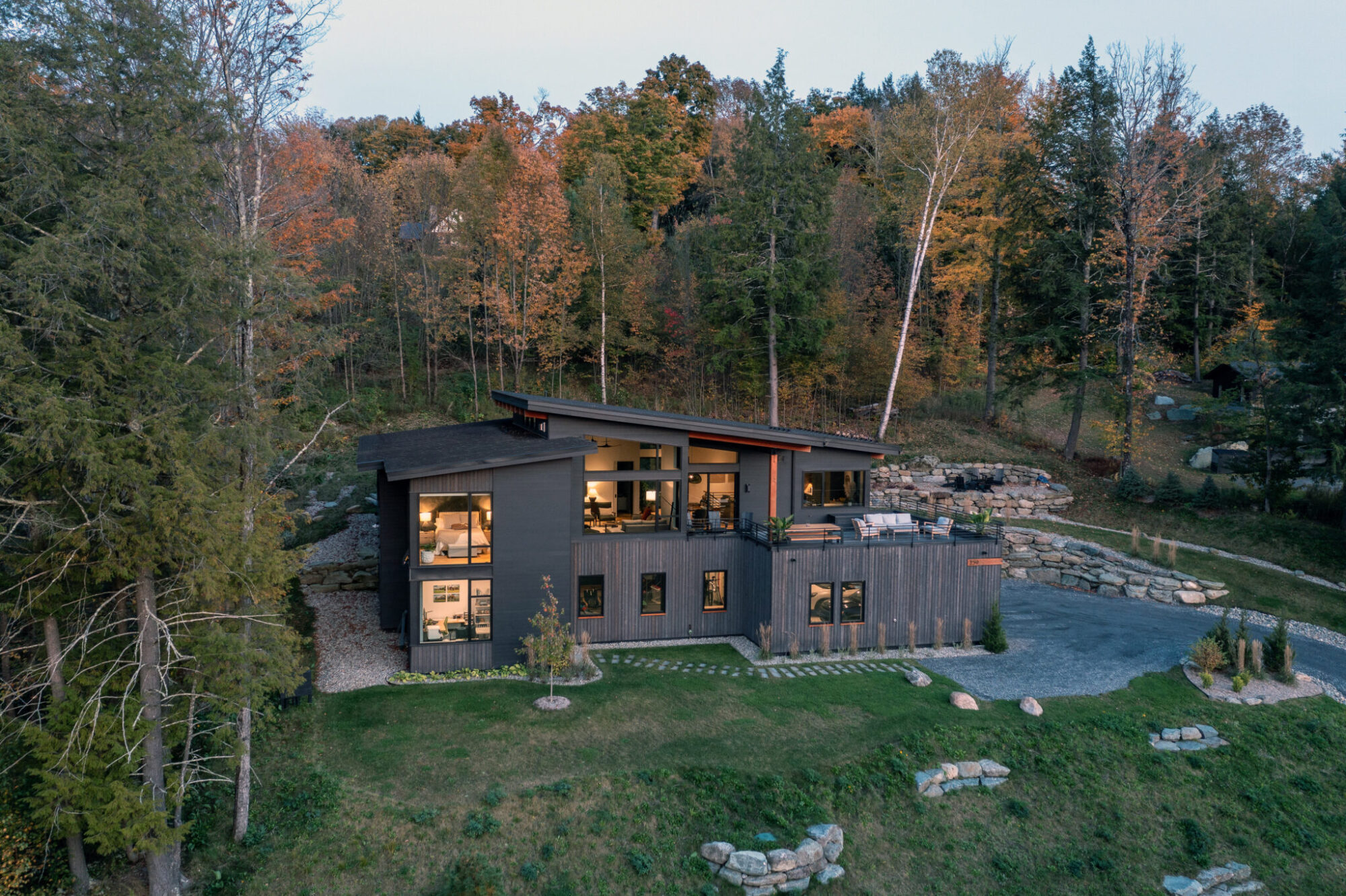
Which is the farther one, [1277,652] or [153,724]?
[1277,652]

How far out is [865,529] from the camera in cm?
1653

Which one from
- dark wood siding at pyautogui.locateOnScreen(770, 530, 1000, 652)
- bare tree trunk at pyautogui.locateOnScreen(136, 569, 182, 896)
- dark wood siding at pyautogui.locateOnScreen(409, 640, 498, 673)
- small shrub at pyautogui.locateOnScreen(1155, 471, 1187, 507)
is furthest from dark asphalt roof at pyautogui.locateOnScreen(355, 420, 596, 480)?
small shrub at pyautogui.locateOnScreen(1155, 471, 1187, 507)

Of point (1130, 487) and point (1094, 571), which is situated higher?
point (1130, 487)

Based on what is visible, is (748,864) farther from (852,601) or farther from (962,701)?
(852,601)

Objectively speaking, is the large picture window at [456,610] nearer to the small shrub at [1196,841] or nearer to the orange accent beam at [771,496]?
the orange accent beam at [771,496]

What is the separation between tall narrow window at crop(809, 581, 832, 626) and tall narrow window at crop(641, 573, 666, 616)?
3.27m

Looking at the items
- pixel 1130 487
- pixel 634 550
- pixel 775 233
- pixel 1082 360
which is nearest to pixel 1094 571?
pixel 1130 487

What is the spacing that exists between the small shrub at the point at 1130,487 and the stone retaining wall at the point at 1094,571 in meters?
4.34

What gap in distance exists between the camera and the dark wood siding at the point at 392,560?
1627 centimetres

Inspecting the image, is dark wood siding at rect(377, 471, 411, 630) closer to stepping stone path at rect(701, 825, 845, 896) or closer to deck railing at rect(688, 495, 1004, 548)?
deck railing at rect(688, 495, 1004, 548)

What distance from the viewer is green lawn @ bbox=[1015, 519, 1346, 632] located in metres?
18.5

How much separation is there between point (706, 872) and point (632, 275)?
24.7 m

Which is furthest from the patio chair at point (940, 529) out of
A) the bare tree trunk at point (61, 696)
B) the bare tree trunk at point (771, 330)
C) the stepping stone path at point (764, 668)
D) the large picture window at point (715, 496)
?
the bare tree trunk at point (61, 696)

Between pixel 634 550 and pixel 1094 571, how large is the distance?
13996 mm
